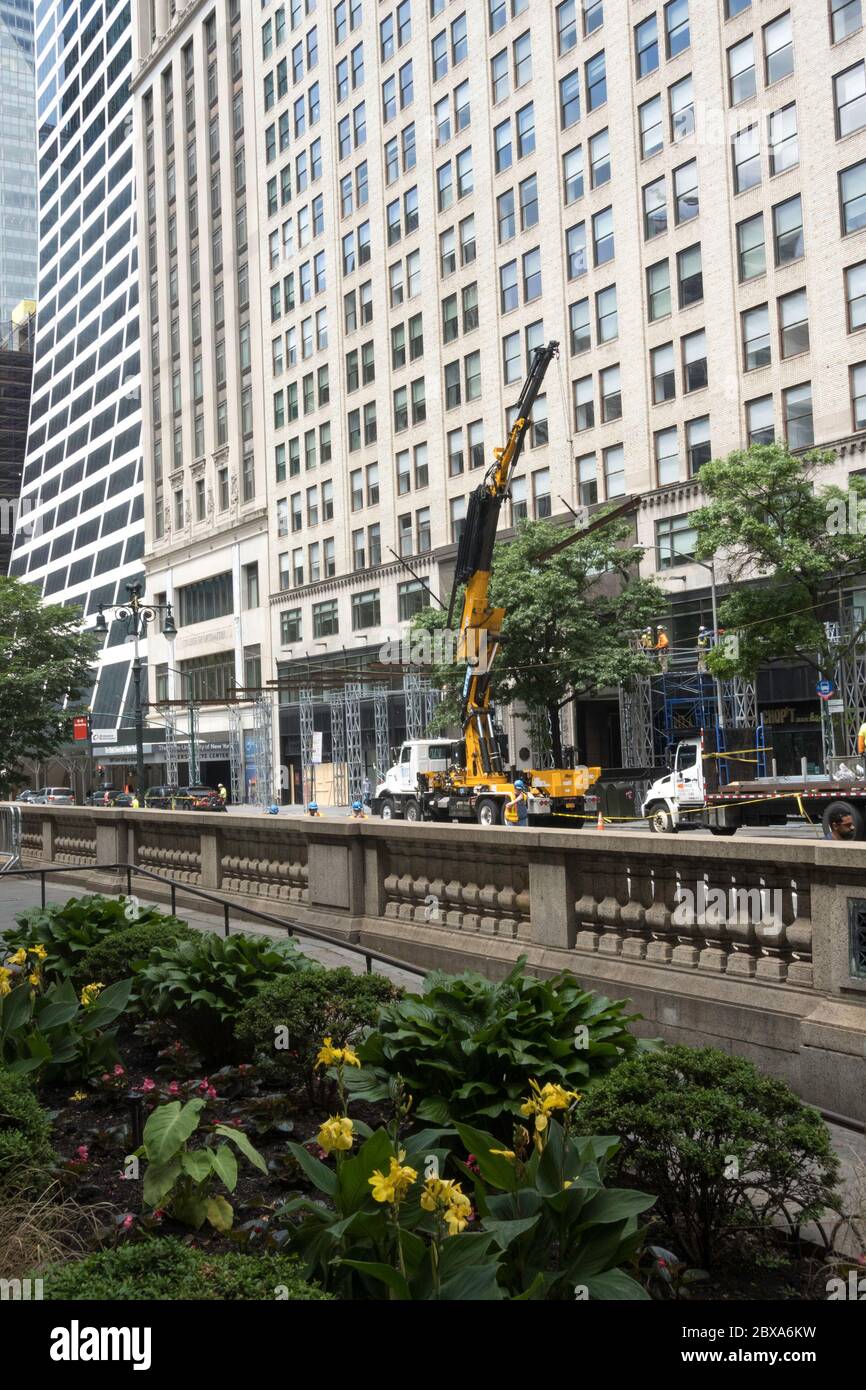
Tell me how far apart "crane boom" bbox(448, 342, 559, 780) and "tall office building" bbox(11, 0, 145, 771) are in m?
52.5

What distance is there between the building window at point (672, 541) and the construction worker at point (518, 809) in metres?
15.0

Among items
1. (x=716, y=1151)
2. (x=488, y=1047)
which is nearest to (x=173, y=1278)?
(x=716, y=1151)

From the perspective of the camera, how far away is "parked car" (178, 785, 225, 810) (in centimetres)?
4878

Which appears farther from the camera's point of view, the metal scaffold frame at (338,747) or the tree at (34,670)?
the metal scaffold frame at (338,747)

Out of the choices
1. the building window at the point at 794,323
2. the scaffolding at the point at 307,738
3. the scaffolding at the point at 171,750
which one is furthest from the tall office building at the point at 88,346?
the building window at the point at 794,323

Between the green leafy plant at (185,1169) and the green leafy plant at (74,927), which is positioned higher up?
the green leafy plant at (74,927)

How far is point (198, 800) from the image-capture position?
49.1 metres

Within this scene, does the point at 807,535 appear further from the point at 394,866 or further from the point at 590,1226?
the point at 590,1226

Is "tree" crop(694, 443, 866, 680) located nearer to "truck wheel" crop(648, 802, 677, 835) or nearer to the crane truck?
the crane truck

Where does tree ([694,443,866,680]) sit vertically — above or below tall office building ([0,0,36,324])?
below

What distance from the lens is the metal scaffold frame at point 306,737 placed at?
64562 mm

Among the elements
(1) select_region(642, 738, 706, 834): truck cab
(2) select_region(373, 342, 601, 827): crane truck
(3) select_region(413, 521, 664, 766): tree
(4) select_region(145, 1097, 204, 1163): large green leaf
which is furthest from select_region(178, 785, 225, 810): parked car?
(4) select_region(145, 1097, 204, 1163): large green leaf

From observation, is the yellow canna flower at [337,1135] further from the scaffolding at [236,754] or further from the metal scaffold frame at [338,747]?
the scaffolding at [236,754]

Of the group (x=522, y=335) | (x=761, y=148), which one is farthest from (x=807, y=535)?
(x=522, y=335)
